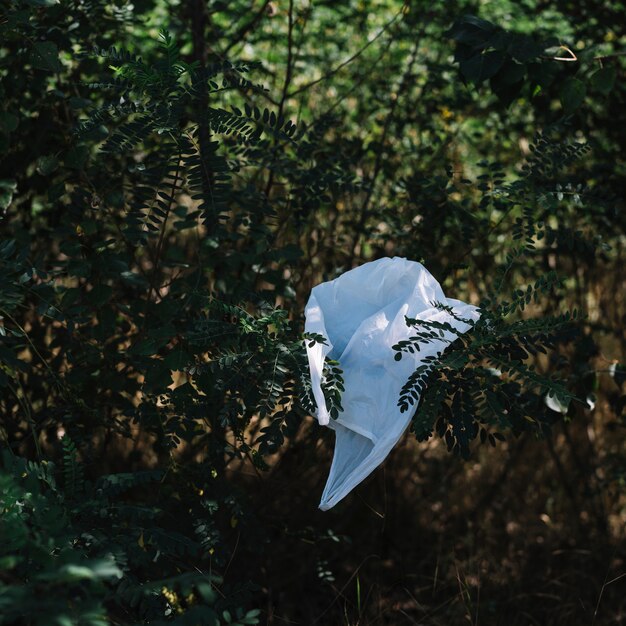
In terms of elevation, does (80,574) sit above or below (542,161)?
below

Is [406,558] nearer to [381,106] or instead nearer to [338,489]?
[338,489]

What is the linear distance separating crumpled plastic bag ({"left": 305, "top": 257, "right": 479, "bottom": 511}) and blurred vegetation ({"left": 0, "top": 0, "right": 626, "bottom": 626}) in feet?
0.24

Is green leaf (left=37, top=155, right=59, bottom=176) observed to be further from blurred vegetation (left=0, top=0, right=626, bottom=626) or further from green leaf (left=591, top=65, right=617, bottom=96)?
green leaf (left=591, top=65, right=617, bottom=96)

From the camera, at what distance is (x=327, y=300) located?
2016 mm

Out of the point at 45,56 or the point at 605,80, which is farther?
the point at 605,80

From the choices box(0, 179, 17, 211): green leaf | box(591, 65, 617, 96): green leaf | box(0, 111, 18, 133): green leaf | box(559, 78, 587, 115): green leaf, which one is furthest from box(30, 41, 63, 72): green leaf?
box(591, 65, 617, 96): green leaf

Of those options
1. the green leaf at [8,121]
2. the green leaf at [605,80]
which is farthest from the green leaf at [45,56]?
the green leaf at [605,80]

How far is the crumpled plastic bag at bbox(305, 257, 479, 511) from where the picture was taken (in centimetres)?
176

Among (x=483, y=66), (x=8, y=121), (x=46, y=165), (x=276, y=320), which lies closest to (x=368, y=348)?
(x=276, y=320)

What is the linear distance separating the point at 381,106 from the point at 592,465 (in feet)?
5.83

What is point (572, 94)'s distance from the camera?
2311mm

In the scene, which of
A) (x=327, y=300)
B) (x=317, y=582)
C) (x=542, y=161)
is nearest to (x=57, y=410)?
(x=327, y=300)

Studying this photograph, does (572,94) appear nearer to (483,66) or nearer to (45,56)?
(483,66)

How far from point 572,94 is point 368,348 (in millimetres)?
1048
